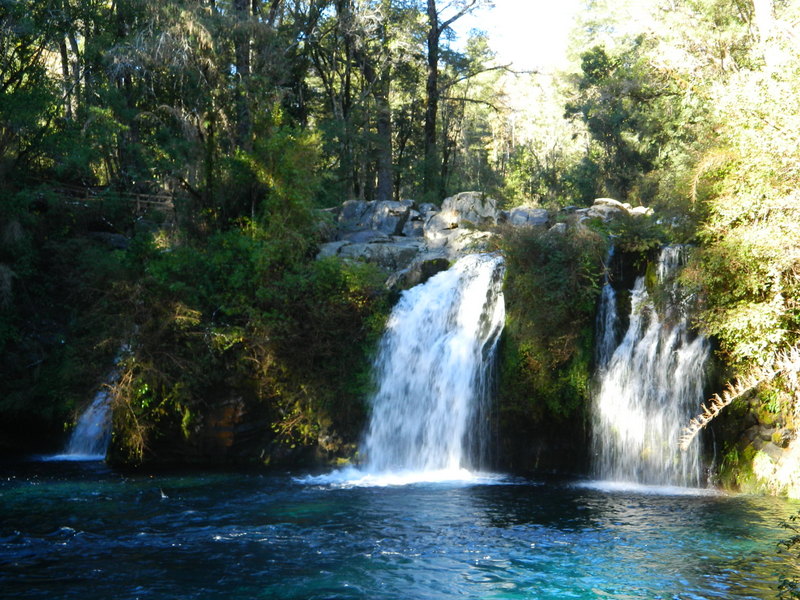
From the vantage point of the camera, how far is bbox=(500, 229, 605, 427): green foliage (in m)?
13.3

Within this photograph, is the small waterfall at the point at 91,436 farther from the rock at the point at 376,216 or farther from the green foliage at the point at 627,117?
the green foliage at the point at 627,117

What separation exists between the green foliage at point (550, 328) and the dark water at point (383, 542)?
5.68 ft

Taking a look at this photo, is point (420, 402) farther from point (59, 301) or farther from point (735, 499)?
point (59, 301)

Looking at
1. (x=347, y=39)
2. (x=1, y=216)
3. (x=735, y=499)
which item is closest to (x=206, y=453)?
(x=1, y=216)

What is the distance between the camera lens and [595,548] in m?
8.52

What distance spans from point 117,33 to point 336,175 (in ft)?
29.6

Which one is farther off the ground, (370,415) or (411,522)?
(370,415)

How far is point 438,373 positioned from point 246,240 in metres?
5.23

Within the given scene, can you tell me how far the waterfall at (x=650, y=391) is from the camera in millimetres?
12258

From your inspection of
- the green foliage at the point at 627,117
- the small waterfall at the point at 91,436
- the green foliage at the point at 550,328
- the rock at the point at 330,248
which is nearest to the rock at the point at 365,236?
the rock at the point at 330,248

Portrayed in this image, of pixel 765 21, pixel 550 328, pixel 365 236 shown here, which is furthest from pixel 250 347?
pixel 765 21

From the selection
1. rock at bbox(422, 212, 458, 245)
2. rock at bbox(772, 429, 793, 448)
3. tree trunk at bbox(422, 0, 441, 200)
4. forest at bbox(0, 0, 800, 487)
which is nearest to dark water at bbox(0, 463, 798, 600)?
rock at bbox(772, 429, 793, 448)

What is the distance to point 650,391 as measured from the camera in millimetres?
12633

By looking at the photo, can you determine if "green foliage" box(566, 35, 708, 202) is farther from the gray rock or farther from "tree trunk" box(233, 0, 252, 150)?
"tree trunk" box(233, 0, 252, 150)
